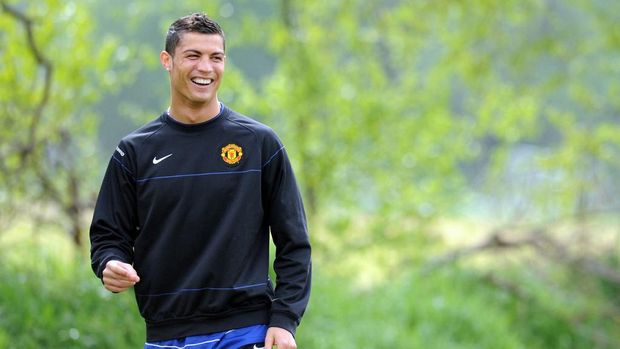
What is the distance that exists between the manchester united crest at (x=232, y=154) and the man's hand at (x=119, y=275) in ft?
1.53

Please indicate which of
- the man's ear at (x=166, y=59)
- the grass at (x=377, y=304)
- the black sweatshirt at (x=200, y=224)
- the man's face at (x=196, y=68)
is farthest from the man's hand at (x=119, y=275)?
the grass at (x=377, y=304)

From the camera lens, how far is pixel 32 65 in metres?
7.35

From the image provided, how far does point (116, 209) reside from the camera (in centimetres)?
323

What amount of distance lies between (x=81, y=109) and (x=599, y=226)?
7.04 m

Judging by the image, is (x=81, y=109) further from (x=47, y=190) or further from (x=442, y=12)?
(x=442, y=12)

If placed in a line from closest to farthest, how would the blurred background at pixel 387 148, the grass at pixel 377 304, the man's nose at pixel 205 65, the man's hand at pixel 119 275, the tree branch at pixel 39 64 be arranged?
the man's hand at pixel 119 275 → the man's nose at pixel 205 65 → the grass at pixel 377 304 → the tree branch at pixel 39 64 → the blurred background at pixel 387 148

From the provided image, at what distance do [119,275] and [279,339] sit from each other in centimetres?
56

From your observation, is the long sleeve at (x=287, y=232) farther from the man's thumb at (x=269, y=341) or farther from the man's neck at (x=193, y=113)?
the man's neck at (x=193, y=113)

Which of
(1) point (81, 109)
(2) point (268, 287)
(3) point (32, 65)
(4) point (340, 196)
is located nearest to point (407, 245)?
(4) point (340, 196)

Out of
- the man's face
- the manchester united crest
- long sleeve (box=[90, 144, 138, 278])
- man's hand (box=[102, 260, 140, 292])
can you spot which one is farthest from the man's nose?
man's hand (box=[102, 260, 140, 292])

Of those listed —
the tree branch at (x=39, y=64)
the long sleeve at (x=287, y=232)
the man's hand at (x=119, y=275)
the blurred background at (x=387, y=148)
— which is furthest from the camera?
the blurred background at (x=387, y=148)

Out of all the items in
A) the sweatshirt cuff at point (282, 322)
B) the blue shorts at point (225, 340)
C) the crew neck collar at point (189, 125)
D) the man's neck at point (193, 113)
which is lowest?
the blue shorts at point (225, 340)

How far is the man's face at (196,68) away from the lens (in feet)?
10.4

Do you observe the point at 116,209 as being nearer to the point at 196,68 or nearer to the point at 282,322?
the point at 196,68
